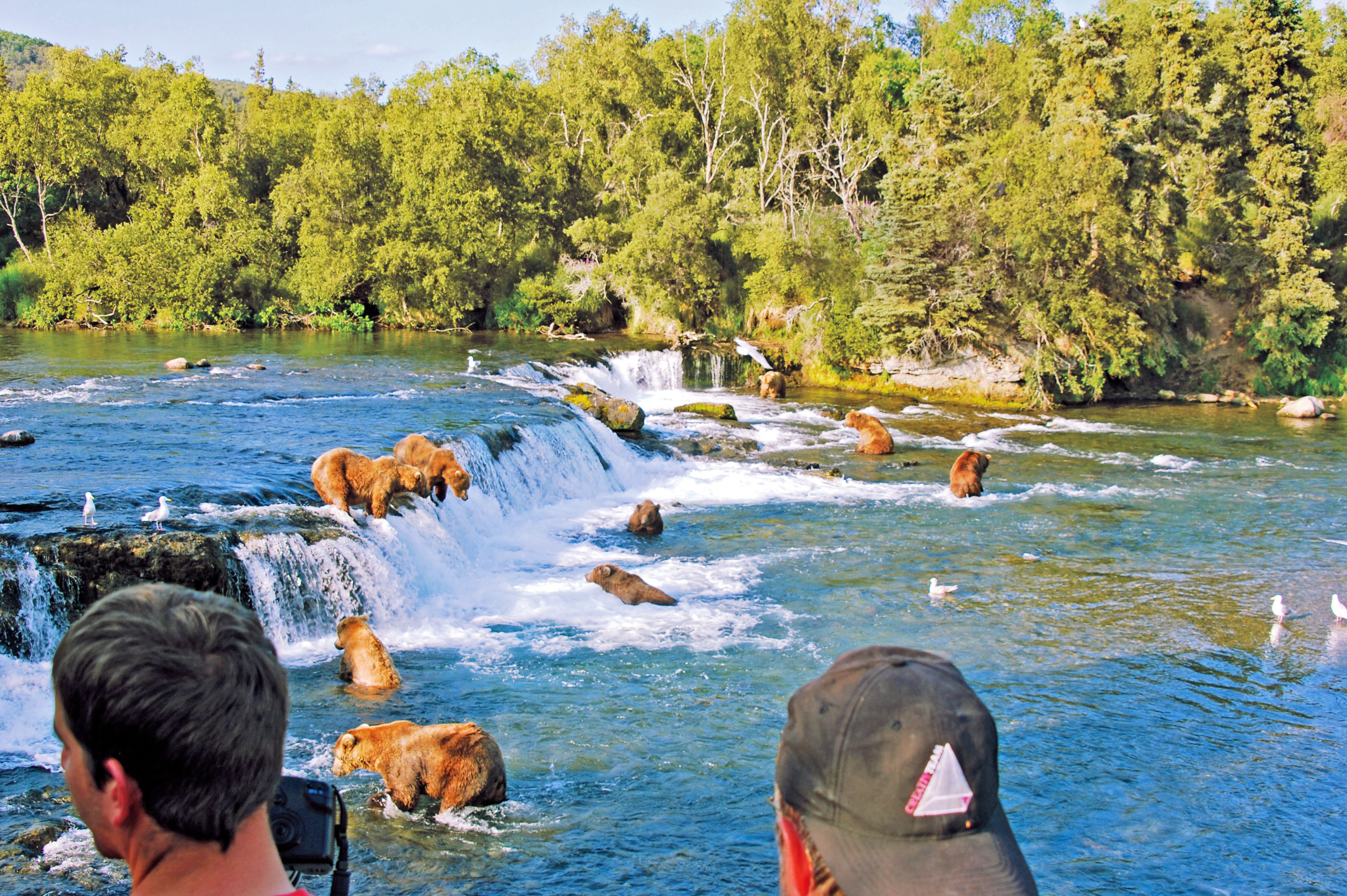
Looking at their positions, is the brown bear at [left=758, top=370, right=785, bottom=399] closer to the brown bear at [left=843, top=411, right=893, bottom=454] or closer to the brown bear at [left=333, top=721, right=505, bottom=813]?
the brown bear at [left=843, top=411, right=893, bottom=454]

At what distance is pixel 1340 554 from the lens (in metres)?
13.4

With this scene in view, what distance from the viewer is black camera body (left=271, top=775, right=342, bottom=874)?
2080mm

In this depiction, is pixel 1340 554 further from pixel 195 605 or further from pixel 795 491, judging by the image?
pixel 195 605

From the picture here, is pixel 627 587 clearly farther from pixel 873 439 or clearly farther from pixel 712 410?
pixel 712 410

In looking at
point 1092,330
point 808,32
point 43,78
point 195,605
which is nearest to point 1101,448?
point 1092,330

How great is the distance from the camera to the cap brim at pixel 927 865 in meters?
1.46

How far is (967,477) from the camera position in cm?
1596

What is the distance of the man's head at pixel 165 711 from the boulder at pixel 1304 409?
28.5 metres

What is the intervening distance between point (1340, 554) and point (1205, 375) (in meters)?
17.1

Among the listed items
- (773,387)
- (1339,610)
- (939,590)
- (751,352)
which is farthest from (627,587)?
(751,352)

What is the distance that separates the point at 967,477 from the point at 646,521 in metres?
5.42

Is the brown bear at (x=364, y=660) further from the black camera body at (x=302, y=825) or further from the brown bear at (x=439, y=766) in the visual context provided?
the black camera body at (x=302, y=825)

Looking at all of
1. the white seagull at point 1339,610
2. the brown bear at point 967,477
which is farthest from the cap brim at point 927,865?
the brown bear at point 967,477

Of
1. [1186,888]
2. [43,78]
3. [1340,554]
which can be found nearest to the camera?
[1186,888]
